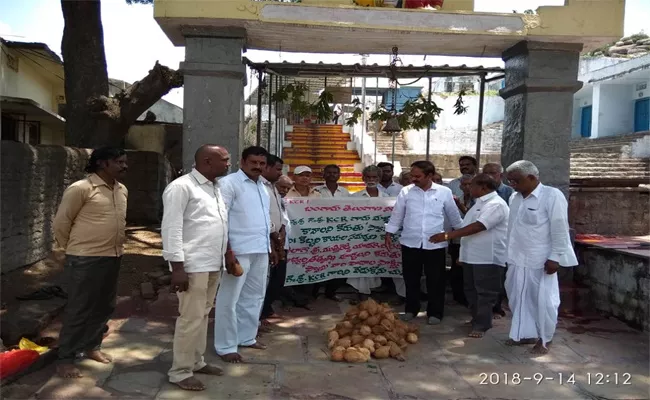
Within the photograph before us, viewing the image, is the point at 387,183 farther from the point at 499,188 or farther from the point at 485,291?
the point at 485,291

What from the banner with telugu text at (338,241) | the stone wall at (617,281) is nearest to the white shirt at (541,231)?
the stone wall at (617,281)

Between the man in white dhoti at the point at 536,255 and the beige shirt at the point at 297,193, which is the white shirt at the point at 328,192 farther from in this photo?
the man in white dhoti at the point at 536,255

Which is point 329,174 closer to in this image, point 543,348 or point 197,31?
point 197,31

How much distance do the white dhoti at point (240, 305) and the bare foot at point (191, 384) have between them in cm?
58

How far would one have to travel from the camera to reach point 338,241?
6328mm

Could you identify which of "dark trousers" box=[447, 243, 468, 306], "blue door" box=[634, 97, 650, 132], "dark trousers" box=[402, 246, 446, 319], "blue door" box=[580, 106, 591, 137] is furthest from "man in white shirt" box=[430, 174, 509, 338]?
"blue door" box=[580, 106, 591, 137]

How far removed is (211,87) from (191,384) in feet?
10.6

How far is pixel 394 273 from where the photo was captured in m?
6.36

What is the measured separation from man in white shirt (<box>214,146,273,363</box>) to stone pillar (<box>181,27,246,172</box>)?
147 centimetres

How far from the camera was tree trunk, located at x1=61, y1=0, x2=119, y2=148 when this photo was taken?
827 centimetres

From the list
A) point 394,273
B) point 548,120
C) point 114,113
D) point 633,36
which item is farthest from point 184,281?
point 633,36

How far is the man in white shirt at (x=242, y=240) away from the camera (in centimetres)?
424

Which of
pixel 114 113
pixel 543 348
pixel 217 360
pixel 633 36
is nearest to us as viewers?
pixel 217 360

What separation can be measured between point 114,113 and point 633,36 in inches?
1418
